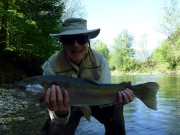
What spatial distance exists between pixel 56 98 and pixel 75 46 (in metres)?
0.89

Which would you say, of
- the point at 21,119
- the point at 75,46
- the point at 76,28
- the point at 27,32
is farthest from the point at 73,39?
the point at 27,32

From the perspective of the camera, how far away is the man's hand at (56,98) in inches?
155

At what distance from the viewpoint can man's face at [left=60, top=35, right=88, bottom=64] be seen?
15.0ft

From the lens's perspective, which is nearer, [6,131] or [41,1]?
[6,131]

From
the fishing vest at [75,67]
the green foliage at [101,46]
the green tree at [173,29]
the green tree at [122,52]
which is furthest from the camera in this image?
the green foliage at [101,46]

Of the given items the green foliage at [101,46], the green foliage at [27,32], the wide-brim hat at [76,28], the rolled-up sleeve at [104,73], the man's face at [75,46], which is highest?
the green foliage at [101,46]

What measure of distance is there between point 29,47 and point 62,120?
19.4 m

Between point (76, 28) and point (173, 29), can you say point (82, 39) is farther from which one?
point (173, 29)

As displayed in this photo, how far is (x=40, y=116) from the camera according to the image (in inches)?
371

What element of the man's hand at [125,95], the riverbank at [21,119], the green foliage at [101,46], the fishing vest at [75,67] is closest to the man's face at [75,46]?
the fishing vest at [75,67]

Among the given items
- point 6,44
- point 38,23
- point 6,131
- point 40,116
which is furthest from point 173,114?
point 38,23

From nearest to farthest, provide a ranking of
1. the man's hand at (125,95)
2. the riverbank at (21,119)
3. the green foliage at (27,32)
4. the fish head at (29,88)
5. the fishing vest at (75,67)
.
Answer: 1. the fish head at (29,88)
2. the man's hand at (125,95)
3. the fishing vest at (75,67)
4. the riverbank at (21,119)
5. the green foliage at (27,32)

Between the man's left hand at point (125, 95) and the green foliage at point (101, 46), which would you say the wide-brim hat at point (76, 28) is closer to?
the man's left hand at point (125, 95)

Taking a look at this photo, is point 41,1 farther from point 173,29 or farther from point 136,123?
point 173,29
